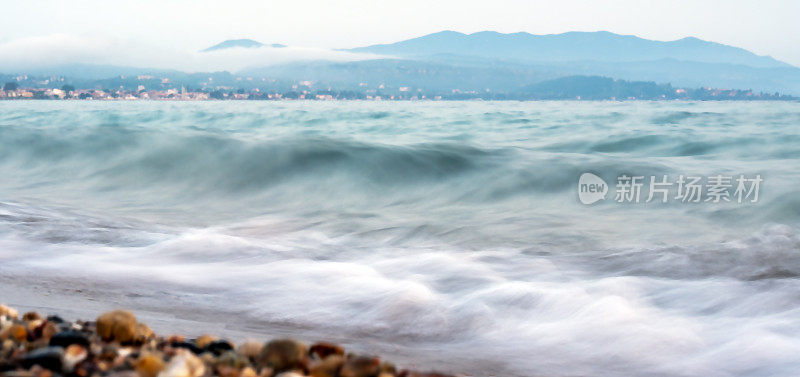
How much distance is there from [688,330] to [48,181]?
13081 millimetres

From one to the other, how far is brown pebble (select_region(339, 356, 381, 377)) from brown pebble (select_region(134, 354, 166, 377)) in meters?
0.54

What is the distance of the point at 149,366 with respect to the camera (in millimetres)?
2084

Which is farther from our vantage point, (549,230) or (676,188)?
(676,188)

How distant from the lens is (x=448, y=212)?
32.3ft

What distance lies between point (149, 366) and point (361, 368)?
0.63m

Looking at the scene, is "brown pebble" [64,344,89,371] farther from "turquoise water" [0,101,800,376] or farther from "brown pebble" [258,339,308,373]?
"turquoise water" [0,101,800,376]

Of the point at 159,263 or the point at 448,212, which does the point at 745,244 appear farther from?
the point at 159,263

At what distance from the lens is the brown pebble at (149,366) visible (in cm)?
Answer: 208

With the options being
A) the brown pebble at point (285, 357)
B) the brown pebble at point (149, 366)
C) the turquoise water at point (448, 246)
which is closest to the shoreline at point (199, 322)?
the turquoise water at point (448, 246)

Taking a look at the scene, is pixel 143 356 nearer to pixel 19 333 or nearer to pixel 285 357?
pixel 285 357

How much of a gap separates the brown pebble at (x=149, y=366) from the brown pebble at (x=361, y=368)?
544mm

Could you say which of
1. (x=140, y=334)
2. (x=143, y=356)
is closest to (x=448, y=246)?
(x=140, y=334)

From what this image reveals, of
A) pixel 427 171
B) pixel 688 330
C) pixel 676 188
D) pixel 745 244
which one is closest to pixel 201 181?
pixel 427 171

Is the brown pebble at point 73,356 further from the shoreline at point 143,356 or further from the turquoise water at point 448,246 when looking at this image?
the turquoise water at point 448,246
